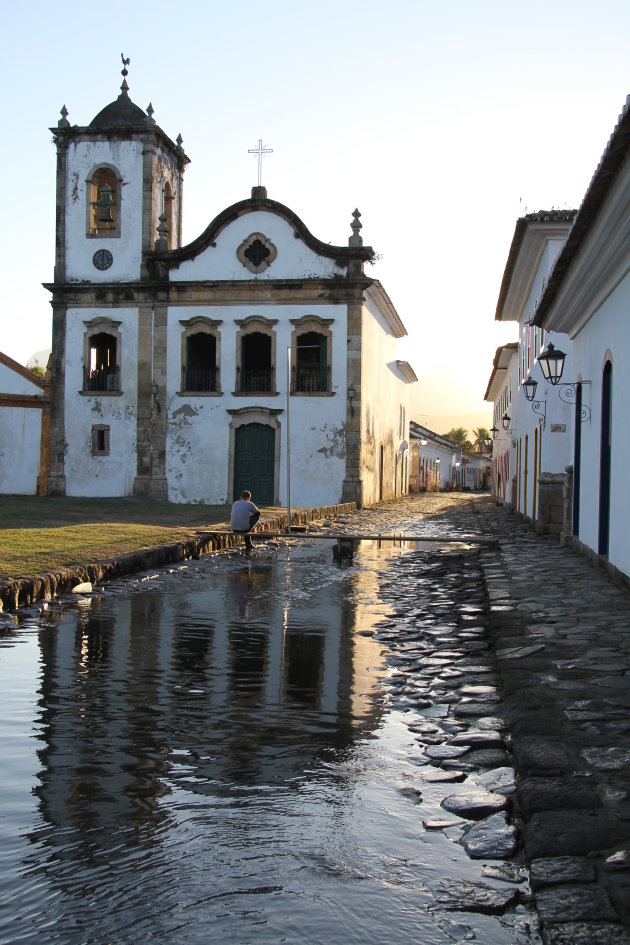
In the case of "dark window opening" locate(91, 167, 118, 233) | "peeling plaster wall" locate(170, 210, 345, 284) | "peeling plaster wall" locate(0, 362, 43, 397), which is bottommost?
"peeling plaster wall" locate(0, 362, 43, 397)

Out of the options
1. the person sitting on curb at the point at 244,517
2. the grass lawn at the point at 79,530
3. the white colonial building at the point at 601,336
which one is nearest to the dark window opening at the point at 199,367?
the grass lawn at the point at 79,530

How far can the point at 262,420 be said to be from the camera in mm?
27938

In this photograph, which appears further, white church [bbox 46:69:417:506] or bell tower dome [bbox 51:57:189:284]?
bell tower dome [bbox 51:57:189:284]

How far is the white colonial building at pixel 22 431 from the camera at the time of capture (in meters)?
28.4

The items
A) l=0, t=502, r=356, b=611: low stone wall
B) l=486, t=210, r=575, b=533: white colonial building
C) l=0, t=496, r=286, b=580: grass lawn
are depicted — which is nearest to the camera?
l=0, t=502, r=356, b=611: low stone wall

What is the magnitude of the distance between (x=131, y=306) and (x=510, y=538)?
1642 cm

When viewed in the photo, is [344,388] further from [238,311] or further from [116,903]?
[116,903]

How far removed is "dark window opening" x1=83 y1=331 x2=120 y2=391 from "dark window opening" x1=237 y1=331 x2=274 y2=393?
380 cm

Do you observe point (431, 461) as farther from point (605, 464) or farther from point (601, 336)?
point (605, 464)

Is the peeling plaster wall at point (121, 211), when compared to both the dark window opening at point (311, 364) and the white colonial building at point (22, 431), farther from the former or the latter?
the dark window opening at point (311, 364)

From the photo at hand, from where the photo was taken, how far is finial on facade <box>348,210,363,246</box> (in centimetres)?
2731

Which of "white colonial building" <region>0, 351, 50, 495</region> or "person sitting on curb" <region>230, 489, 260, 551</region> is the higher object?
"white colonial building" <region>0, 351, 50, 495</region>

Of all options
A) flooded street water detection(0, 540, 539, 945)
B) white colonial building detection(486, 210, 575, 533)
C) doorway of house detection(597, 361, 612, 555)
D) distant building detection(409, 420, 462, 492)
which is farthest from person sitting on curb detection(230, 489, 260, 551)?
distant building detection(409, 420, 462, 492)

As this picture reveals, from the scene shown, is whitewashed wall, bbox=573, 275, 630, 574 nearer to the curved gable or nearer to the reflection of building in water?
the reflection of building in water
